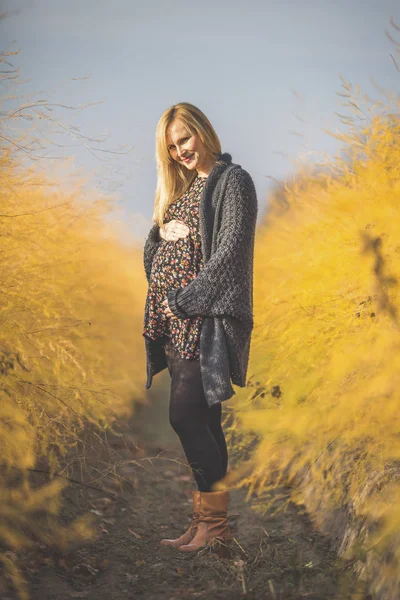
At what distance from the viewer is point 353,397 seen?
226 cm

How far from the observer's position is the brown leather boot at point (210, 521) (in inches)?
87.7

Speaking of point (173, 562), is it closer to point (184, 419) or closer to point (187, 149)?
point (184, 419)

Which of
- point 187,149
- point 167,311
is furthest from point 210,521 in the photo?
point 187,149

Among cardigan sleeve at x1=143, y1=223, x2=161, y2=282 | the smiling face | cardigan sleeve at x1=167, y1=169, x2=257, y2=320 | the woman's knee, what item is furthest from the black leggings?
the smiling face

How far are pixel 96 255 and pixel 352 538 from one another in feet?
7.82

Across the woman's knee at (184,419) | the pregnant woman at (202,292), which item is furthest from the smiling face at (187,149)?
the woman's knee at (184,419)

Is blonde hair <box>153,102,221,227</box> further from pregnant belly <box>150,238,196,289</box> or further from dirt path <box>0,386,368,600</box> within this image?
dirt path <box>0,386,368,600</box>

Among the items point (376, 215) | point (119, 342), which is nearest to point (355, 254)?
point (376, 215)

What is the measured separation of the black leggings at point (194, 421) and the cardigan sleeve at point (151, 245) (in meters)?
0.40

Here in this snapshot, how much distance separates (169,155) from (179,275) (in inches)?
19.5

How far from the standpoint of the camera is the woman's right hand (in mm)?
2283

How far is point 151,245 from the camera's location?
2.44m

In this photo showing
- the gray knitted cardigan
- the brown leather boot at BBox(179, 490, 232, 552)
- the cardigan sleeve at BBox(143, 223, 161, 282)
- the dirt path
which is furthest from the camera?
the cardigan sleeve at BBox(143, 223, 161, 282)

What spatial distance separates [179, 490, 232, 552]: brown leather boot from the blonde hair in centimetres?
107
